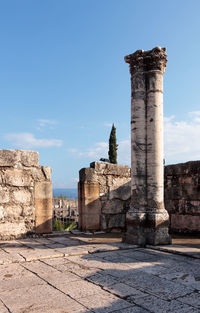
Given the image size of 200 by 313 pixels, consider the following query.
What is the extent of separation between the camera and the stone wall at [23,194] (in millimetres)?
6891

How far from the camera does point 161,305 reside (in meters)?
2.95

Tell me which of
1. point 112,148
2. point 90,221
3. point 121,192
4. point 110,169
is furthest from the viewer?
point 112,148

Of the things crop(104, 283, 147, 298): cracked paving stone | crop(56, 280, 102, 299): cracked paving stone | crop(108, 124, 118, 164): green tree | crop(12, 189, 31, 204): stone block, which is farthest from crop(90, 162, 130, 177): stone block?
crop(108, 124, 118, 164): green tree

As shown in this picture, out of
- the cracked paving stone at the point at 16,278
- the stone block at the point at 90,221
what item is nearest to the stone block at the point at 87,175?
the stone block at the point at 90,221

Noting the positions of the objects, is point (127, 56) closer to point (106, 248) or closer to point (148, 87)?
point (148, 87)

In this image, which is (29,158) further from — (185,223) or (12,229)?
(185,223)

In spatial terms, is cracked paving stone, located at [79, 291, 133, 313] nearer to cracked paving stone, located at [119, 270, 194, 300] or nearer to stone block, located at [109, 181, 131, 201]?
cracked paving stone, located at [119, 270, 194, 300]

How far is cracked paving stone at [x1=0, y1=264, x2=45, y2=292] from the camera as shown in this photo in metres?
3.51

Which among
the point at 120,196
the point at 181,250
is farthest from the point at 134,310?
the point at 120,196

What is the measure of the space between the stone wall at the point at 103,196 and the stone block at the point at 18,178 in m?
1.61

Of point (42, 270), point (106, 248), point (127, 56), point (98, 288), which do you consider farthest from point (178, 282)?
point (127, 56)

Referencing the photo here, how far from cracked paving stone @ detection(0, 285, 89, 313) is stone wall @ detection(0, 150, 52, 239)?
3.71 meters

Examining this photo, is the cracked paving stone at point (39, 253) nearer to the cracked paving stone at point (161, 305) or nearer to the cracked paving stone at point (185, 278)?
the cracked paving stone at point (185, 278)

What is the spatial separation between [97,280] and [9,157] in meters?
4.14
